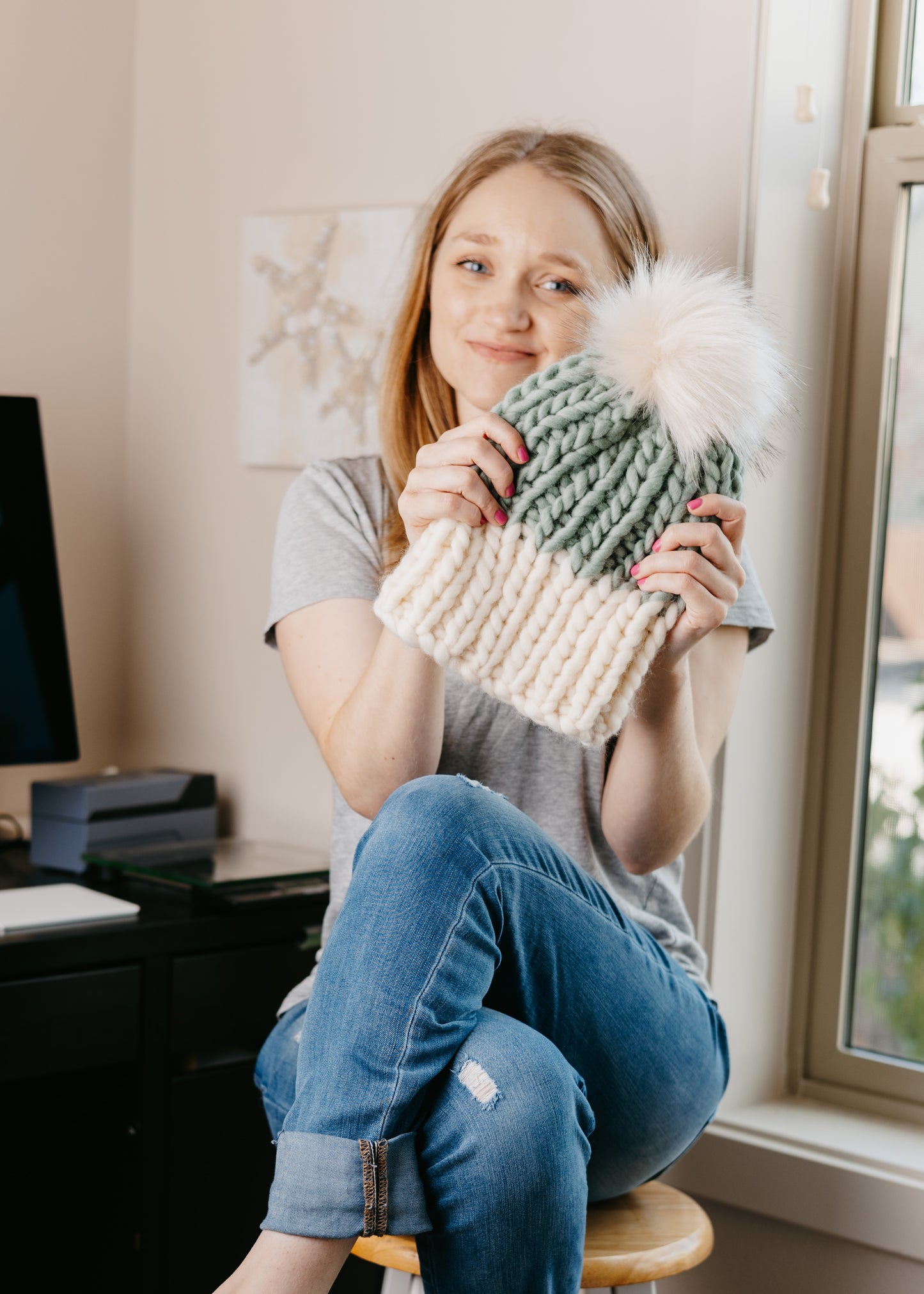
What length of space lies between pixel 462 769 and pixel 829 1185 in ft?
1.96

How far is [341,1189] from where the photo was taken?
34.0 inches

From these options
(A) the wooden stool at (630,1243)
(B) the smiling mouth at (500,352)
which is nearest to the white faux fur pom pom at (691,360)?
(B) the smiling mouth at (500,352)

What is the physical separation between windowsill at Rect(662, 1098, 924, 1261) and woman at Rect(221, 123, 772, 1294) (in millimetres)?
316

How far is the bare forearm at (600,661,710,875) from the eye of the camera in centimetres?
108

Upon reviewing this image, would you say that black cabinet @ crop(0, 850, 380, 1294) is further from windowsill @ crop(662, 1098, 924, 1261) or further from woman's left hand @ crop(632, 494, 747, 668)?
woman's left hand @ crop(632, 494, 747, 668)

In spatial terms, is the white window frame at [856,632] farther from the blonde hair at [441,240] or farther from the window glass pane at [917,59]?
the blonde hair at [441,240]

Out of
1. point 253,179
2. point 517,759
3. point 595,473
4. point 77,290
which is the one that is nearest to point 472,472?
point 595,473

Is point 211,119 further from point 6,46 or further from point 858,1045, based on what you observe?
point 858,1045

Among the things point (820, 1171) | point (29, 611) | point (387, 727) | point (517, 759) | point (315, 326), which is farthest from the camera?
point (315, 326)

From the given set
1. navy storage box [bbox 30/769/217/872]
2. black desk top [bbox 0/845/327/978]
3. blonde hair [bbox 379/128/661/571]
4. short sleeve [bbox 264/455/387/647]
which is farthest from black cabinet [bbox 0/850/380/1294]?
blonde hair [bbox 379/128/661/571]

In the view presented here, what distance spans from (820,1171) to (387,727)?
2.32 ft

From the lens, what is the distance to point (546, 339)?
126cm

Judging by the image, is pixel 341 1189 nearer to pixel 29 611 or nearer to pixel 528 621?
pixel 528 621

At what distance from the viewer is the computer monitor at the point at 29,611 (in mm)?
1625
